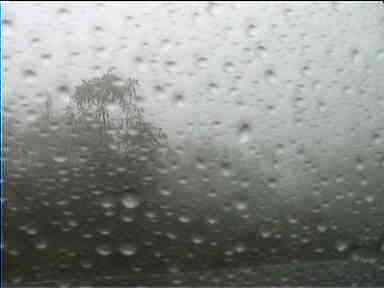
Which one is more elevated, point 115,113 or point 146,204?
point 115,113

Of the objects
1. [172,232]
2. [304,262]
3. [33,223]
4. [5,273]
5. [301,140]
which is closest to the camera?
[5,273]

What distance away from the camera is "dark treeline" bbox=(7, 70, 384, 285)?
2562 mm

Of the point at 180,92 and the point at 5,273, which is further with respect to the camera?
the point at 180,92

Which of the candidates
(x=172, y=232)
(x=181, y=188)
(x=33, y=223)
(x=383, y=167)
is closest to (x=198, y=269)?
(x=172, y=232)

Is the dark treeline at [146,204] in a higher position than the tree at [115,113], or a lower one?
lower

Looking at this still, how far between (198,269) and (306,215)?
2.43 ft

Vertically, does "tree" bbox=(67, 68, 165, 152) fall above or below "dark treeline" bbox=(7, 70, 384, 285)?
above

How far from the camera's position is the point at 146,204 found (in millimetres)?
2789

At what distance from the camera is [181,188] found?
2914 mm

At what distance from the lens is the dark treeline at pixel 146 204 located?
8.41ft

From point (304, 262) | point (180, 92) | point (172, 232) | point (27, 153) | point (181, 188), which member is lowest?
point (304, 262)

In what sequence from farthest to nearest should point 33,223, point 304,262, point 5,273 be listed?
1. point 304,262
2. point 33,223
3. point 5,273

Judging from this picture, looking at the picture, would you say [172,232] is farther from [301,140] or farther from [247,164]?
[301,140]

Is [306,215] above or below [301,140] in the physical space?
below
